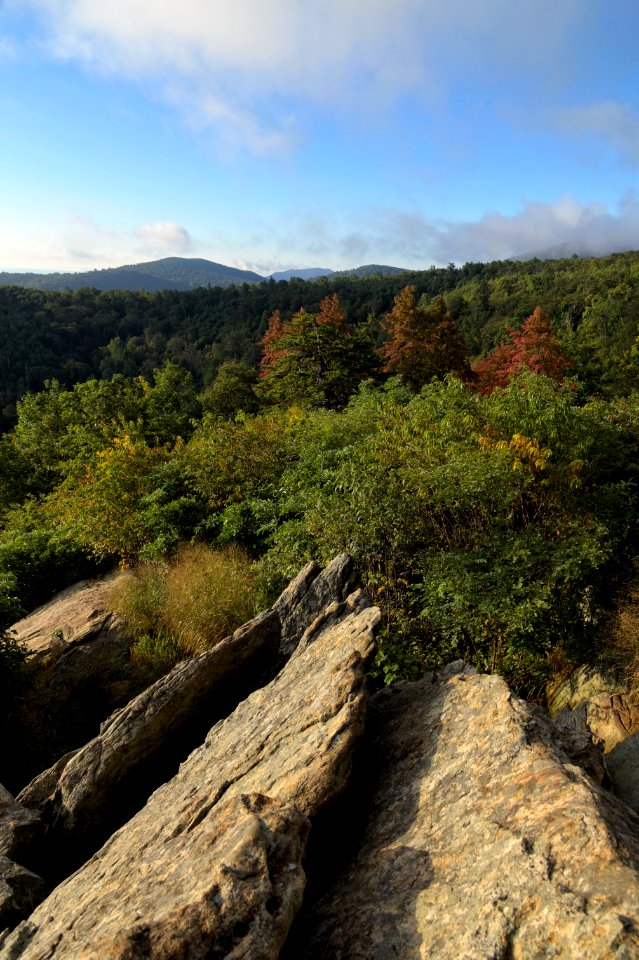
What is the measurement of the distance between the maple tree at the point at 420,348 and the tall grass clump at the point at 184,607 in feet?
63.1

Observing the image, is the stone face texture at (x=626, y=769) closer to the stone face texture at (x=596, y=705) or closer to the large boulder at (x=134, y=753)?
the stone face texture at (x=596, y=705)

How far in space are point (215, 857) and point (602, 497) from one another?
7.66 meters

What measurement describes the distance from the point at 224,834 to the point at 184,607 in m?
5.99

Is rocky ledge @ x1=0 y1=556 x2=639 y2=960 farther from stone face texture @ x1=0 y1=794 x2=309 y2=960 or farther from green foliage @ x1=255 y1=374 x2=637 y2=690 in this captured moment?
green foliage @ x1=255 y1=374 x2=637 y2=690

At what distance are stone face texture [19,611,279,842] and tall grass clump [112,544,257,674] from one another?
2.26 m

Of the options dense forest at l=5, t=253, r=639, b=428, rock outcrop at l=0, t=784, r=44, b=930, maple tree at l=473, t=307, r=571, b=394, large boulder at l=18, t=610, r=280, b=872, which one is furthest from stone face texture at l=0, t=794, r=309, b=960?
dense forest at l=5, t=253, r=639, b=428

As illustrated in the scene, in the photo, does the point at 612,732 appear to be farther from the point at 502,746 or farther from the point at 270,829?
the point at 270,829

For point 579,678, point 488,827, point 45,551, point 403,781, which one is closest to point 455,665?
point 403,781

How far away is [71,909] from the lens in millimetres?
3309

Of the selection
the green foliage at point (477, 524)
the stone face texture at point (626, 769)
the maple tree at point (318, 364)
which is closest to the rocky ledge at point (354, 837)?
the stone face texture at point (626, 769)

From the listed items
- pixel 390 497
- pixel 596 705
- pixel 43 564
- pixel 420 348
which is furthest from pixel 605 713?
pixel 420 348

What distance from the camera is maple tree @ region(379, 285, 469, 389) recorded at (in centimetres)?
2736

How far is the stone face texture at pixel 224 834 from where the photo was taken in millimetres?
2545

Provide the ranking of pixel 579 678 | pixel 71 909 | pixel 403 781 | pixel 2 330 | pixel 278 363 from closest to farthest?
pixel 71 909 < pixel 403 781 < pixel 579 678 < pixel 278 363 < pixel 2 330
